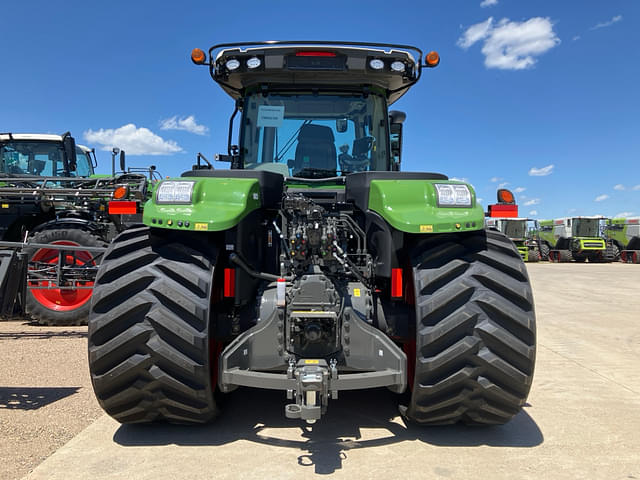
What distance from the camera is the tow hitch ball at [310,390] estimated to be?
2629mm

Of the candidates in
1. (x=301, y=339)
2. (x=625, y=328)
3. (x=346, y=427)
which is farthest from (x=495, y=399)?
(x=625, y=328)

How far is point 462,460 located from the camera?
2838mm

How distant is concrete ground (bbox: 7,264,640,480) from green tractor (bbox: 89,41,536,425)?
0.19 meters

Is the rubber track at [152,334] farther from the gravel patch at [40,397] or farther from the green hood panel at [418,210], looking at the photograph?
the green hood panel at [418,210]

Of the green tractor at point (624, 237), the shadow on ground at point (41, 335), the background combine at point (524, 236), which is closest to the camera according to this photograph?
the shadow on ground at point (41, 335)

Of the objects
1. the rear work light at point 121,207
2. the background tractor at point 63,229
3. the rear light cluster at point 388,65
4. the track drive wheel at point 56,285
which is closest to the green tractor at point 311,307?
the rear light cluster at point 388,65

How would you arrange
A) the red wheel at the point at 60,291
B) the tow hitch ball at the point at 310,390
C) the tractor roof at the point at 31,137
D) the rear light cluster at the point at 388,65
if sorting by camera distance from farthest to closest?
the tractor roof at the point at 31,137 < the red wheel at the point at 60,291 < the rear light cluster at the point at 388,65 < the tow hitch ball at the point at 310,390

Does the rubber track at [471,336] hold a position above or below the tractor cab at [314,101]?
below

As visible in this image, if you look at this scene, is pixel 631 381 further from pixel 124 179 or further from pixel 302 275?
pixel 124 179

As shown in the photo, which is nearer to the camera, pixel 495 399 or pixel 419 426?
pixel 495 399

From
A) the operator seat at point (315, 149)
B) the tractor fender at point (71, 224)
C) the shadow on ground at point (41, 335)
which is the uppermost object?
the operator seat at point (315, 149)

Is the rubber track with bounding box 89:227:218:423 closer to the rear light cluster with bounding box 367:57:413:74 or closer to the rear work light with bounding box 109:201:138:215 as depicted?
the rear work light with bounding box 109:201:138:215

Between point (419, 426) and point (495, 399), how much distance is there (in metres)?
0.59

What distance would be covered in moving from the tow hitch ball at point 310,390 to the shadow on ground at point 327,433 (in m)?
0.35
